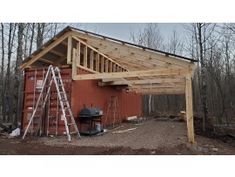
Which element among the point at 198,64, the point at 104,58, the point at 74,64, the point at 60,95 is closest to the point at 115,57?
the point at 104,58

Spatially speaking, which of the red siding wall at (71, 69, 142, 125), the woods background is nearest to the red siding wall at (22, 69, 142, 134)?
the red siding wall at (71, 69, 142, 125)

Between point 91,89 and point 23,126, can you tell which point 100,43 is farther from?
point 23,126

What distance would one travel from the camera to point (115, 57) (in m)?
11.3

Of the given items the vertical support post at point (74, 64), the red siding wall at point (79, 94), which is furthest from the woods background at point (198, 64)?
the vertical support post at point (74, 64)

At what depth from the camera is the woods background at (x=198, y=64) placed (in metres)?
14.8

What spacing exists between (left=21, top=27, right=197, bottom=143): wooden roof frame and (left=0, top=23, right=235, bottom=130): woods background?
3.56 meters

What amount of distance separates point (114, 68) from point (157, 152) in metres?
9.18

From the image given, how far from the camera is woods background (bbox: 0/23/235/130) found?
48.5 ft

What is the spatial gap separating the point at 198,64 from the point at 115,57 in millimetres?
7776

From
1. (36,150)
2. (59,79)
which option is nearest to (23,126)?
(59,79)

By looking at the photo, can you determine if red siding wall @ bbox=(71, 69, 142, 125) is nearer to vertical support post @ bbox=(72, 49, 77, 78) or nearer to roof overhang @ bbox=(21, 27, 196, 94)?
vertical support post @ bbox=(72, 49, 77, 78)

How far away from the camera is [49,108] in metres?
9.86

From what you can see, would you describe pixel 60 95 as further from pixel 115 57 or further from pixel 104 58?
pixel 104 58
